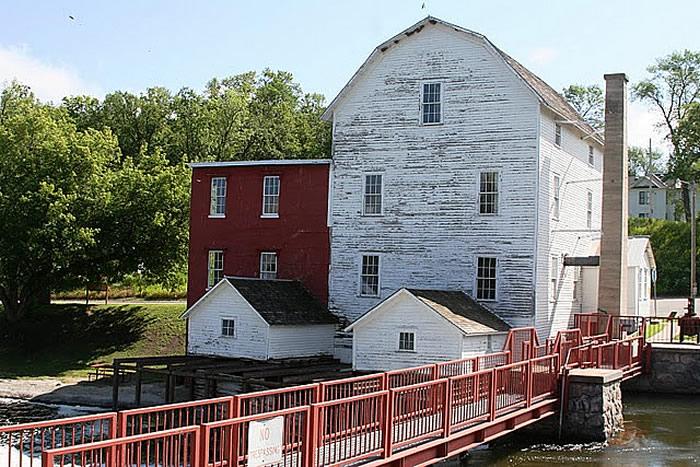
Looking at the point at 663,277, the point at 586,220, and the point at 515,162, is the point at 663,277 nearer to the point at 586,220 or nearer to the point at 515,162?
the point at 586,220

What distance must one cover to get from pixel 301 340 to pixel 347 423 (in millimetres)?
15967

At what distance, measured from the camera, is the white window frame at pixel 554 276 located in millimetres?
30562

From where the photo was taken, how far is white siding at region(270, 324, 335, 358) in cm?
2889

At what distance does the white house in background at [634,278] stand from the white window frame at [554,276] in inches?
85.7

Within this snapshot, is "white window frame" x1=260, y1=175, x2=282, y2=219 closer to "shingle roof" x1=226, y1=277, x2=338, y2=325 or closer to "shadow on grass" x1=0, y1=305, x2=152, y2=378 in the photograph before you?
"shingle roof" x1=226, y1=277, x2=338, y2=325

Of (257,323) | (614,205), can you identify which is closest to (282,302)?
(257,323)

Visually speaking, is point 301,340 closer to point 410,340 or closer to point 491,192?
point 410,340

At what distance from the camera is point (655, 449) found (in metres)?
22.4

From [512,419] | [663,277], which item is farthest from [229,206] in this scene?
[663,277]

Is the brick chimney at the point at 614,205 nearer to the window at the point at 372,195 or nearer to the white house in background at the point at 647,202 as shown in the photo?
the window at the point at 372,195

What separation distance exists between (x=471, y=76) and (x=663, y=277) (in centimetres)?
3459

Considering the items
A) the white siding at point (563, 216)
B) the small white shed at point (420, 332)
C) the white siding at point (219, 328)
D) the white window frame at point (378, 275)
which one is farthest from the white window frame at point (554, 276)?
the white siding at point (219, 328)

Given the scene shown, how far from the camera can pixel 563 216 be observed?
105 ft

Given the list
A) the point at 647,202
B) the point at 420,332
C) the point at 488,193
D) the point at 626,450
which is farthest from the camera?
the point at 647,202
